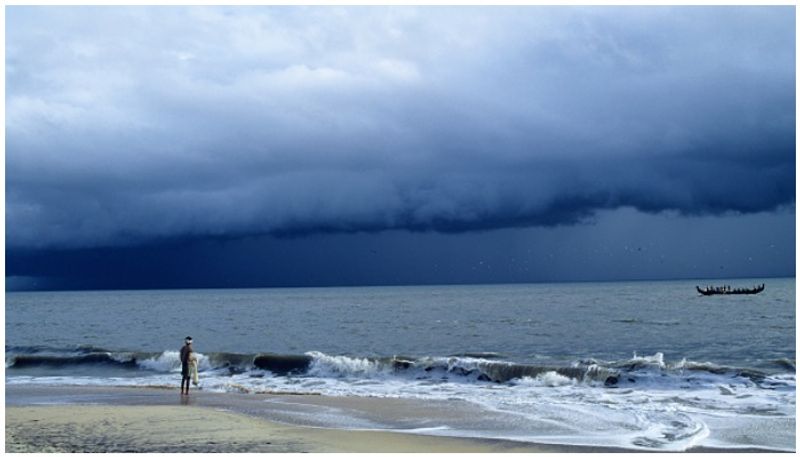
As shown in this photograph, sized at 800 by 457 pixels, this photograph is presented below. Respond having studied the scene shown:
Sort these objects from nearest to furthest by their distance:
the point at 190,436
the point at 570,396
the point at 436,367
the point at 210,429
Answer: the point at 190,436, the point at 210,429, the point at 570,396, the point at 436,367

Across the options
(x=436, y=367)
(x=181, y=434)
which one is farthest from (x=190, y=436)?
(x=436, y=367)

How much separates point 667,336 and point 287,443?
1715 inches

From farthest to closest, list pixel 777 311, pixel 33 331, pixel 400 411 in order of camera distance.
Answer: pixel 777 311
pixel 33 331
pixel 400 411

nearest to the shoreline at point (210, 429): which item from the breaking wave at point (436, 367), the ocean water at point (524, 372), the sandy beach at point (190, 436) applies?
the sandy beach at point (190, 436)

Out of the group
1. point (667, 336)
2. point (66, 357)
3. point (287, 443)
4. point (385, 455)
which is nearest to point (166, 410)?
point (287, 443)

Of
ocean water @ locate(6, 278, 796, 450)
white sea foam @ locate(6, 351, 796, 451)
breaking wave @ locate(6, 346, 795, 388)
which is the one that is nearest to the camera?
white sea foam @ locate(6, 351, 796, 451)

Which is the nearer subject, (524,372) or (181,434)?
(181,434)

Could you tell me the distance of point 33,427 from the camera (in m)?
18.3

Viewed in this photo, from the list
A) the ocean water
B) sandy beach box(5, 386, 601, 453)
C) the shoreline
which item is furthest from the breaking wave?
sandy beach box(5, 386, 601, 453)

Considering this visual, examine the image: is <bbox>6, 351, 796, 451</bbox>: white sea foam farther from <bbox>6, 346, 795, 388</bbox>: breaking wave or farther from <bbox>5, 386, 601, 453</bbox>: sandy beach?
<bbox>5, 386, 601, 453</bbox>: sandy beach

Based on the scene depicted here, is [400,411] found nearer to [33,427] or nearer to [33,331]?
[33,427]

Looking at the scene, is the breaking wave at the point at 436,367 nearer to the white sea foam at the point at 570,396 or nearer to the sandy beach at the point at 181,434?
the white sea foam at the point at 570,396

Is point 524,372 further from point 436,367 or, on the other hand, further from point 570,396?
point 570,396

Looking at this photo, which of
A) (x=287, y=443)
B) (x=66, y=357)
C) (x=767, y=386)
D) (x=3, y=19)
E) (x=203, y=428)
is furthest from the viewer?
(x=66, y=357)
